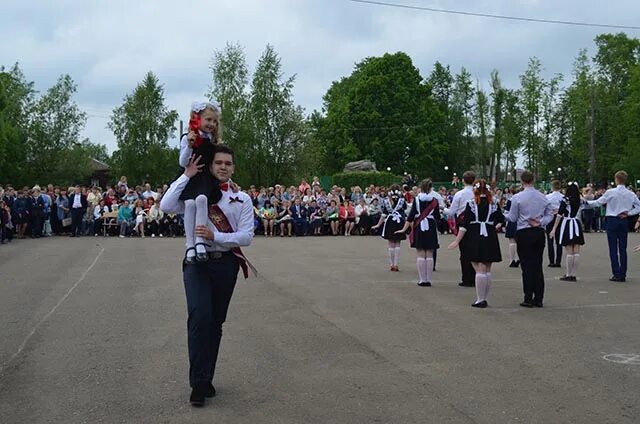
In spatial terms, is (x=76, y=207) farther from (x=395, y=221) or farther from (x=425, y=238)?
(x=425, y=238)

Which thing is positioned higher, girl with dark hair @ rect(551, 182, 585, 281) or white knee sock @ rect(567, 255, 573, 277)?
girl with dark hair @ rect(551, 182, 585, 281)

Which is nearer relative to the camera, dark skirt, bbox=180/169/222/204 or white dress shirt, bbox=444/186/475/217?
dark skirt, bbox=180/169/222/204

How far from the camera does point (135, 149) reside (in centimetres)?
7350

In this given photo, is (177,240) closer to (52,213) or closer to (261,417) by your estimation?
(52,213)

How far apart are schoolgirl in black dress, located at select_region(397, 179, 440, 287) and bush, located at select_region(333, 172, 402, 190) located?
33114mm

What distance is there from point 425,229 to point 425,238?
194 millimetres

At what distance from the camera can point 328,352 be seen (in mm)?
7809

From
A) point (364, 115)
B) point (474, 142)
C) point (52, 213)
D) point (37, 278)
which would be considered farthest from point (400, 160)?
point (37, 278)

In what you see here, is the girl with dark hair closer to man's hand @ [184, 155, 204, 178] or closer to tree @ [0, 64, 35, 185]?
man's hand @ [184, 155, 204, 178]

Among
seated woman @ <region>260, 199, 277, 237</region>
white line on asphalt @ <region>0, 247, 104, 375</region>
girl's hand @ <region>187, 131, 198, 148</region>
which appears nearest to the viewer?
girl's hand @ <region>187, 131, 198, 148</region>

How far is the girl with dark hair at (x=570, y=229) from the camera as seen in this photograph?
1466 cm

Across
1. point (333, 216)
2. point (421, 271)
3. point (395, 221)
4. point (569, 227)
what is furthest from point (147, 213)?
point (569, 227)

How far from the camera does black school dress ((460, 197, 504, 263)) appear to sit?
436 inches

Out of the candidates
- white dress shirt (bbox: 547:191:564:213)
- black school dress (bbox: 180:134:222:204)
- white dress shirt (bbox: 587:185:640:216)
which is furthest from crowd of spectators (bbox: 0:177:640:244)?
black school dress (bbox: 180:134:222:204)
